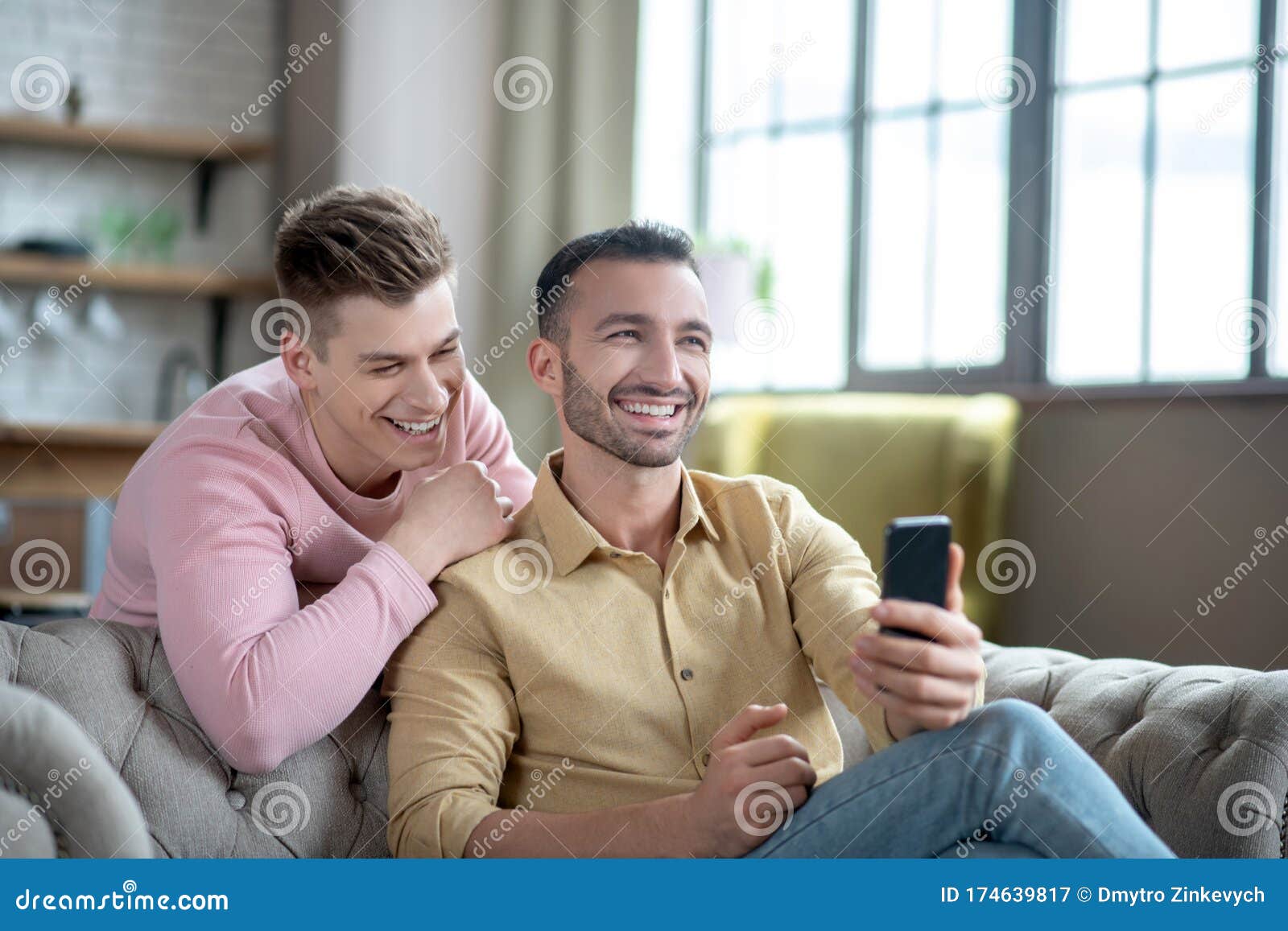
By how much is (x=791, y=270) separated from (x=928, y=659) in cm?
390

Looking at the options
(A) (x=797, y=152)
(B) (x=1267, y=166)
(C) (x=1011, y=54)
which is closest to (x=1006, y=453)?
(B) (x=1267, y=166)

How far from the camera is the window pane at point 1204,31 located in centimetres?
372

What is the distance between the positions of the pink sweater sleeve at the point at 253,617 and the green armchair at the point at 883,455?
2.51 metres

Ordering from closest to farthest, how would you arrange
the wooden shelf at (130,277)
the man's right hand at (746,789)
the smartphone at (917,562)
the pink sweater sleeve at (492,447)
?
the smartphone at (917,562) → the man's right hand at (746,789) → the pink sweater sleeve at (492,447) → the wooden shelf at (130,277)

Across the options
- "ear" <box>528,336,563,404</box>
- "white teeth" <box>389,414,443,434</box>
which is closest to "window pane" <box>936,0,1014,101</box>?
"ear" <box>528,336,563,404</box>

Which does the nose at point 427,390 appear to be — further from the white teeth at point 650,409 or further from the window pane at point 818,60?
the window pane at point 818,60

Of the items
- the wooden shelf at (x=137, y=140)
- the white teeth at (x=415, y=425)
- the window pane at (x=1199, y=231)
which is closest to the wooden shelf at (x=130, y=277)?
the wooden shelf at (x=137, y=140)

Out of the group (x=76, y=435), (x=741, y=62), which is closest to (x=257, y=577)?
(x=76, y=435)

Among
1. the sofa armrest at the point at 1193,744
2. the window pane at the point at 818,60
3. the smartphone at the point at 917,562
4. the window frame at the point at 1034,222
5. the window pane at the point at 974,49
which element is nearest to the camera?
the smartphone at the point at 917,562

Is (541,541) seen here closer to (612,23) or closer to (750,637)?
(750,637)

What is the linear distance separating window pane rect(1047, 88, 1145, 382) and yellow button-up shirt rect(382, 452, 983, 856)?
2.58m

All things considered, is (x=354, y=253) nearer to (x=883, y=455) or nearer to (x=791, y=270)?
(x=883, y=455)

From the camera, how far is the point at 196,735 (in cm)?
161

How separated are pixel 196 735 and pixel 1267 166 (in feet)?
10.6
